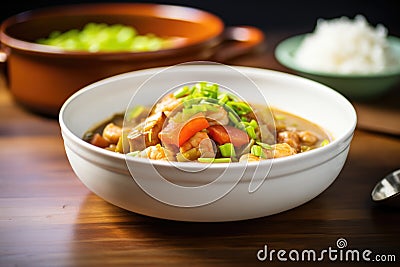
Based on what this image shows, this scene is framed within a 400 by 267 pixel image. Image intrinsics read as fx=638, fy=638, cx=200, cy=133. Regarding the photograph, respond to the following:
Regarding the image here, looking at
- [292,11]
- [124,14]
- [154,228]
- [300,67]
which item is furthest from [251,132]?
[292,11]

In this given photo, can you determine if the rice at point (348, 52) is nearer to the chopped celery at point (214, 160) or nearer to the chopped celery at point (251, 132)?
the chopped celery at point (251, 132)

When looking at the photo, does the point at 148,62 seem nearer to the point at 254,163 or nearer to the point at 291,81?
the point at 291,81

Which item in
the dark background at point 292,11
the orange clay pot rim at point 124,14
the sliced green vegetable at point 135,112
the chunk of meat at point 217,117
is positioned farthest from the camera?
the dark background at point 292,11

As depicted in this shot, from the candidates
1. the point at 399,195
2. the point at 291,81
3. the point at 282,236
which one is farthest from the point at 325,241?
the point at 291,81

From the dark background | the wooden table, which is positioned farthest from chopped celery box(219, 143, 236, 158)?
the dark background

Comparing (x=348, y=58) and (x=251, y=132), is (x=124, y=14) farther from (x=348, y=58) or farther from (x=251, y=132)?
(x=251, y=132)

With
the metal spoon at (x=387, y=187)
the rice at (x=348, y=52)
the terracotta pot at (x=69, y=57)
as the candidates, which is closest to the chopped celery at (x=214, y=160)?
the metal spoon at (x=387, y=187)
